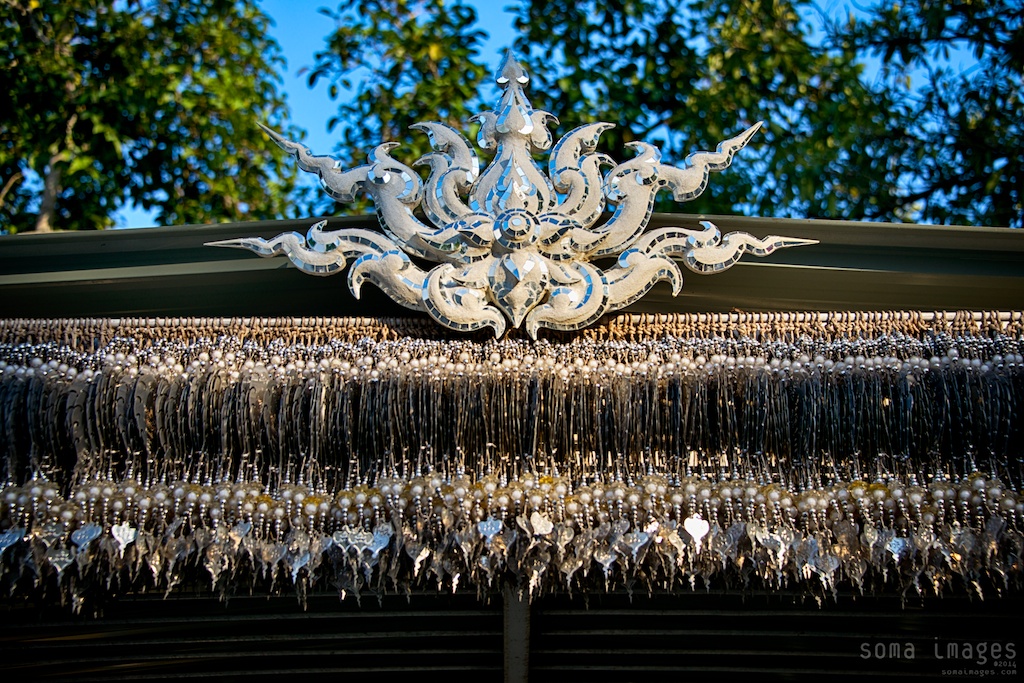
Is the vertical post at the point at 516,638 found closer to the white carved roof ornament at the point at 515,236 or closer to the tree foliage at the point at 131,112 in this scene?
the white carved roof ornament at the point at 515,236

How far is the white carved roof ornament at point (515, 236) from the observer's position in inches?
87.0

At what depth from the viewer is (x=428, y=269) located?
239 cm

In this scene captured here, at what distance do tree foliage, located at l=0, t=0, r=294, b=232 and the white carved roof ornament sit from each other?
399 cm

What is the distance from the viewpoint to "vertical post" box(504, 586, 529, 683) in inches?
88.0

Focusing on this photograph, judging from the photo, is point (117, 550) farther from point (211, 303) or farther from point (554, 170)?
point (554, 170)

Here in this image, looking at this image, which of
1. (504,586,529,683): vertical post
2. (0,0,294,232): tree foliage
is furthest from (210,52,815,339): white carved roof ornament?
(0,0,294,232): tree foliage

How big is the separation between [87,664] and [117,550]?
68 cm

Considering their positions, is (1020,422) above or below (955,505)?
above

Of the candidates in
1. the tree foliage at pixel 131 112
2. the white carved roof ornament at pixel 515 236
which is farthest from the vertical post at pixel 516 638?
the tree foliage at pixel 131 112

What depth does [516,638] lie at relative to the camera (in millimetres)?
2303

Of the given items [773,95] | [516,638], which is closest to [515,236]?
[516,638]

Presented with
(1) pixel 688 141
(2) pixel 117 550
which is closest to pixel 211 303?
(2) pixel 117 550

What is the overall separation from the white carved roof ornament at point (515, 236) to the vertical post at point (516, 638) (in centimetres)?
62

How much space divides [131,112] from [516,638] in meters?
4.58
